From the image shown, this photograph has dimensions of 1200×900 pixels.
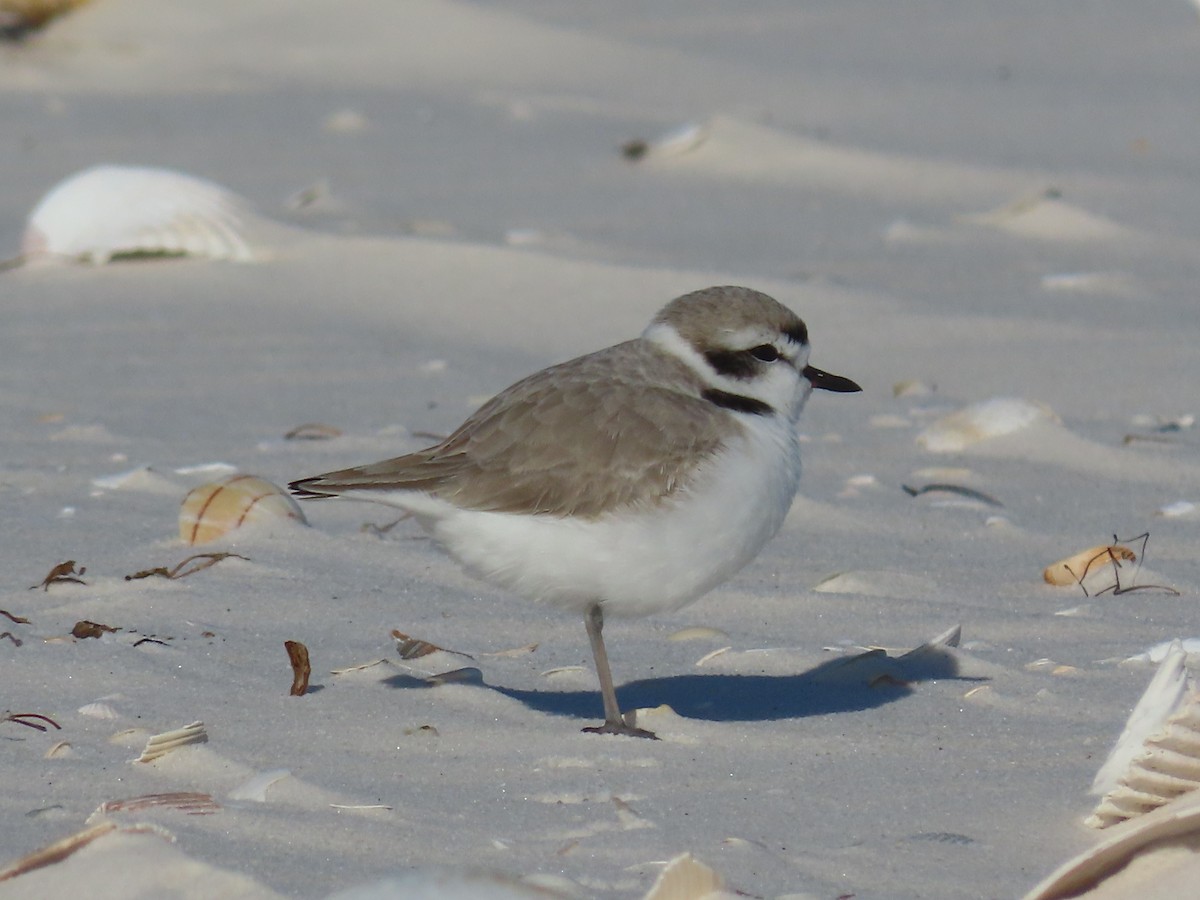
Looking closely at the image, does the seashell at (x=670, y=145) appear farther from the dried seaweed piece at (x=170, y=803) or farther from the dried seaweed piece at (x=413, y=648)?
the dried seaweed piece at (x=170, y=803)

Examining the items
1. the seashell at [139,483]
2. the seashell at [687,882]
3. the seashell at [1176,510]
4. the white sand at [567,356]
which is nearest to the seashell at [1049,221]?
the white sand at [567,356]

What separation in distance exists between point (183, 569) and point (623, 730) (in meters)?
1.43

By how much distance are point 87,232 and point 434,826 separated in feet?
17.3

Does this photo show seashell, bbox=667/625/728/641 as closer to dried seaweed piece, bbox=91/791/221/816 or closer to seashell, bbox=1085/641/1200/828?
seashell, bbox=1085/641/1200/828

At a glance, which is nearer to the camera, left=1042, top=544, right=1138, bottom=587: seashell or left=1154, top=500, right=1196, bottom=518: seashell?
left=1042, top=544, right=1138, bottom=587: seashell

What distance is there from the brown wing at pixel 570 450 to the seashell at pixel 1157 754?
1074mm

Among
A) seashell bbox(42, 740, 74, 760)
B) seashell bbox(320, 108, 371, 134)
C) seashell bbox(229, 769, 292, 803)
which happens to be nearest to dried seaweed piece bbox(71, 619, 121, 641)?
seashell bbox(42, 740, 74, 760)

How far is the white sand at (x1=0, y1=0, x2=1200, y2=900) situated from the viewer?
3.07 metres

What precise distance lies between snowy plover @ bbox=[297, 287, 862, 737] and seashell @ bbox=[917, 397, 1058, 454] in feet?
6.40

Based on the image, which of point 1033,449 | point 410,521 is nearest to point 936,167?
point 1033,449

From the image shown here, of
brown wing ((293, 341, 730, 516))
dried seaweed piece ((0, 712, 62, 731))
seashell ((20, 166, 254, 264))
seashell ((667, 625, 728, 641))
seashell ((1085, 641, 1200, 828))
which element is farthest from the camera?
seashell ((20, 166, 254, 264))

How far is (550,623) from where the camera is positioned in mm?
4410

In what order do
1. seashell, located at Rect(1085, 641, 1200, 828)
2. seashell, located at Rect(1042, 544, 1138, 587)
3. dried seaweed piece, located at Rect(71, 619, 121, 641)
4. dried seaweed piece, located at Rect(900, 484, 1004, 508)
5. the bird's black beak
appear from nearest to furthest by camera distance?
seashell, located at Rect(1085, 641, 1200, 828) < dried seaweed piece, located at Rect(71, 619, 121, 641) < the bird's black beak < seashell, located at Rect(1042, 544, 1138, 587) < dried seaweed piece, located at Rect(900, 484, 1004, 508)

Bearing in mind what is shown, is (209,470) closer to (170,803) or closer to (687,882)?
(170,803)
